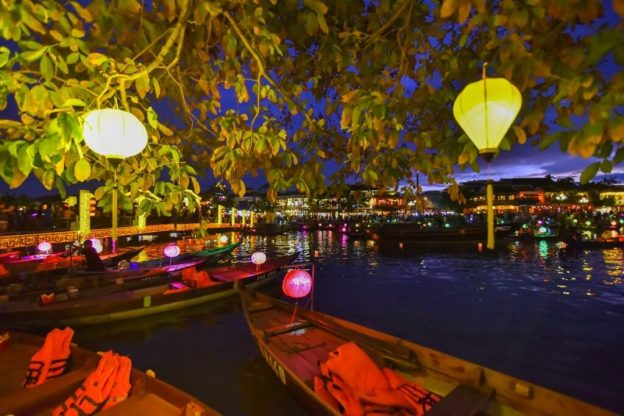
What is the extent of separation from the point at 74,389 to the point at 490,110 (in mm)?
5215

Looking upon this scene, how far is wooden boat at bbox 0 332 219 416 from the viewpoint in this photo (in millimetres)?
3559

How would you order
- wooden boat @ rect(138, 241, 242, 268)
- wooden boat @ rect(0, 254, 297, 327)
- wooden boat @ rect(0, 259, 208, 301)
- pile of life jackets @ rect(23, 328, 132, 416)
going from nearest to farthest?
pile of life jackets @ rect(23, 328, 132, 416)
wooden boat @ rect(0, 254, 297, 327)
wooden boat @ rect(0, 259, 208, 301)
wooden boat @ rect(138, 241, 242, 268)

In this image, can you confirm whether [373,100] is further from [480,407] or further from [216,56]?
[480,407]

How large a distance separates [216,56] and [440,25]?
2.84 m

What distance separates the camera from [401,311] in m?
12.2

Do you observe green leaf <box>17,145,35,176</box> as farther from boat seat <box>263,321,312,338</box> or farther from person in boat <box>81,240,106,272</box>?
person in boat <box>81,240,106,272</box>

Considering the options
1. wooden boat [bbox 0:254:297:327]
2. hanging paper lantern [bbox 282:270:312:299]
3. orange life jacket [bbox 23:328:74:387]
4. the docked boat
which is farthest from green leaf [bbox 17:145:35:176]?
the docked boat

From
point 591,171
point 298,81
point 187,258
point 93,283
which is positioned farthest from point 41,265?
point 591,171

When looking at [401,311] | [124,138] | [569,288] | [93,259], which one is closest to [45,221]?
[93,259]

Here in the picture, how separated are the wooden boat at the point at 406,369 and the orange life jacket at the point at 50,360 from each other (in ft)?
9.61

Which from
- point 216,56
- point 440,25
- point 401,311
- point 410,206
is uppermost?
point 216,56

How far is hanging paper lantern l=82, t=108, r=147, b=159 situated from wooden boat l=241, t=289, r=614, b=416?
3668 mm

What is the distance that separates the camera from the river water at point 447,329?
6.95 m

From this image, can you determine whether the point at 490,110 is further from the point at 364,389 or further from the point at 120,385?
the point at 120,385
